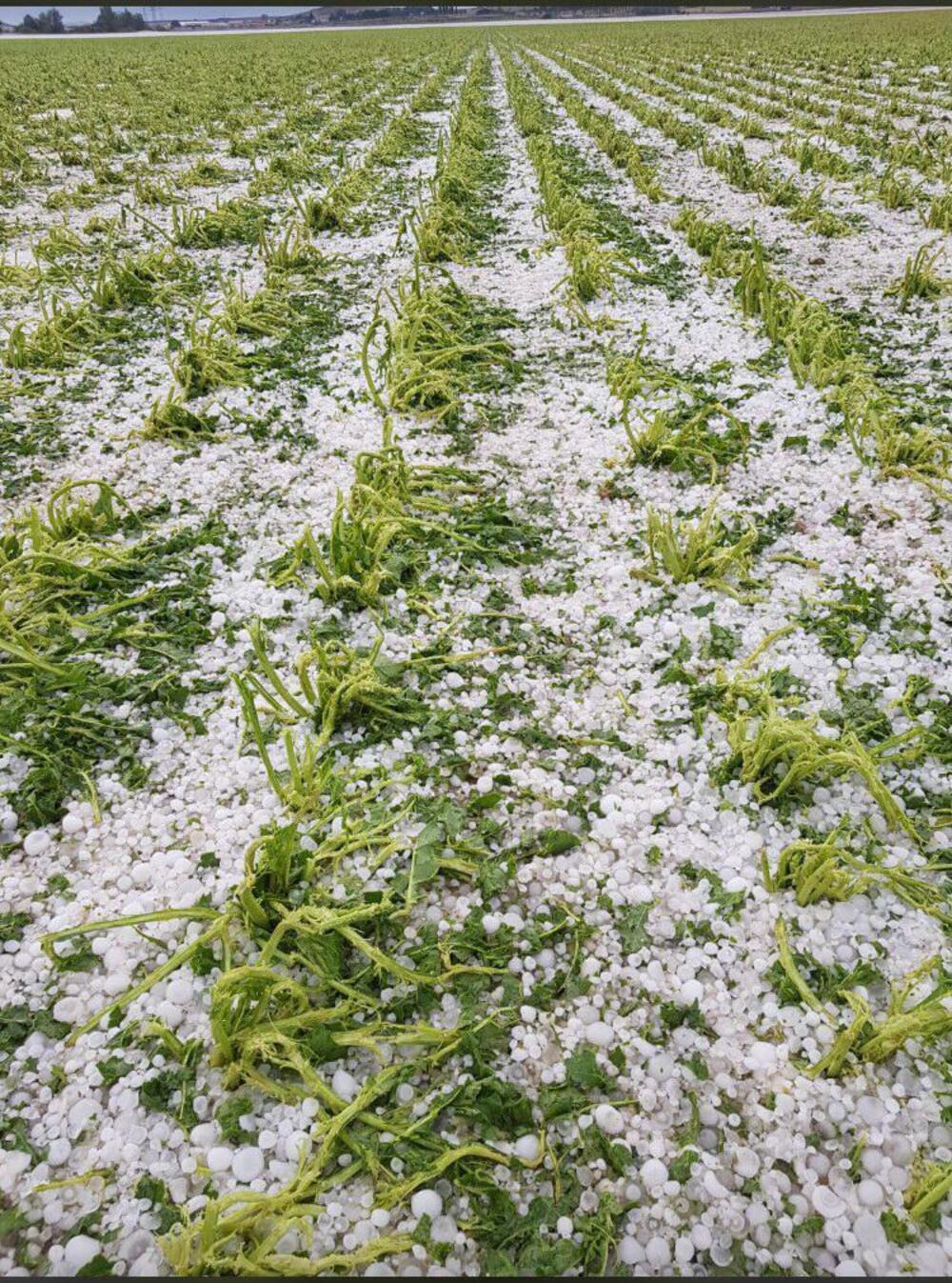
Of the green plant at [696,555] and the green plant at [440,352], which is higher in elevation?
the green plant at [440,352]

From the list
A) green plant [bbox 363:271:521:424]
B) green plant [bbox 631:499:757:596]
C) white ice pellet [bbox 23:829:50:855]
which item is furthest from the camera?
green plant [bbox 363:271:521:424]

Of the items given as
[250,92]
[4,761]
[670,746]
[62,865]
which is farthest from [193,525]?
[250,92]

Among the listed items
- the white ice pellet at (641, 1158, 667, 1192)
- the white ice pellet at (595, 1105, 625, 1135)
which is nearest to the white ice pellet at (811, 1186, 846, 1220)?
the white ice pellet at (641, 1158, 667, 1192)

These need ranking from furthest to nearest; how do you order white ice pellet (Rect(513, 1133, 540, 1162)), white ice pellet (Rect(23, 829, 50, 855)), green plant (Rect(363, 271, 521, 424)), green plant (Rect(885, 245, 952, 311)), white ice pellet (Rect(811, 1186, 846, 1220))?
green plant (Rect(885, 245, 952, 311)) → green plant (Rect(363, 271, 521, 424)) → white ice pellet (Rect(23, 829, 50, 855)) → white ice pellet (Rect(513, 1133, 540, 1162)) → white ice pellet (Rect(811, 1186, 846, 1220))

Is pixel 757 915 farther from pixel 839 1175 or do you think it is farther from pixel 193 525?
pixel 193 525

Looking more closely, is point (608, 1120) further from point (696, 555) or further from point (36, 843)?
point (696, 555)

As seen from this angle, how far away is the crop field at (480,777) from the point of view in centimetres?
191

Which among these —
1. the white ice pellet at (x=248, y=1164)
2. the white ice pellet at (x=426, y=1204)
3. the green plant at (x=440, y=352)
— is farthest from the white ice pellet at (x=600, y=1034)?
the green plant at (x=440, y=352)

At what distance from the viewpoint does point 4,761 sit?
9.87 ft

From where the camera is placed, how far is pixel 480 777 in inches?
118

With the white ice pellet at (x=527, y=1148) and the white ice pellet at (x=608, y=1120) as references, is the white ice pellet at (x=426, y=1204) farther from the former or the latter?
the white ice pellet at (x=608, y=1120)

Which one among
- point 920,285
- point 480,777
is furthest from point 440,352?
point 920,285

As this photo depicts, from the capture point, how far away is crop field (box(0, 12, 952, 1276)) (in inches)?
75.1

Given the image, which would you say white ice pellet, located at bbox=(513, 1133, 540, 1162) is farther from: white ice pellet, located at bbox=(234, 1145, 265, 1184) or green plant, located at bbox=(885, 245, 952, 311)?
green plant, located at bbox=(885, 245, 952, 311)
